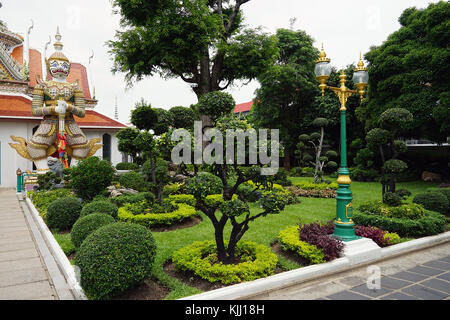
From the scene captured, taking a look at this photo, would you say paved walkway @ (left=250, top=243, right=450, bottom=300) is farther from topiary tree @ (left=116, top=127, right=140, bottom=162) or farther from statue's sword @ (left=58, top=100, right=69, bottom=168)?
statue's sword @ (left=58, top=100, right=69, bottom=168)

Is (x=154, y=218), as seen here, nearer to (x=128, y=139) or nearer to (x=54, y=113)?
(x=128, y=139)

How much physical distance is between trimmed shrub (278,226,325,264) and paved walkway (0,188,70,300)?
157 inches

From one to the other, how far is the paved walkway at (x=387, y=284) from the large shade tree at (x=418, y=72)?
1171 centimetres

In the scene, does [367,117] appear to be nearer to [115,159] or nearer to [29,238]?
[115,159]

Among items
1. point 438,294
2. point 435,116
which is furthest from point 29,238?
point 435,116

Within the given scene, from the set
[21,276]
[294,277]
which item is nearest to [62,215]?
[21,276]

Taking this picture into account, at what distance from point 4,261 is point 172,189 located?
6939mm

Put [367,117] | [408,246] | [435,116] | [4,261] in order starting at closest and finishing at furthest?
[4,261]
[408,246]
[435,116]
[367,117]

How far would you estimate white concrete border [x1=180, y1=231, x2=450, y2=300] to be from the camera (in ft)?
14.1

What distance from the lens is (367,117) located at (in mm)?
19766

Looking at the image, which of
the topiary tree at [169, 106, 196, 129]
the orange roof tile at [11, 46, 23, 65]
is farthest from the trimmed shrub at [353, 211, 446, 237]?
the orange roof tile at [11, 46, 23, 65]

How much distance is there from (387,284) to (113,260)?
4.37 meters

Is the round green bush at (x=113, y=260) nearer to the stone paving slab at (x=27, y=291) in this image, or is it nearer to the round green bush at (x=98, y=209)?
the stone paving slab at (x=27, y=291)

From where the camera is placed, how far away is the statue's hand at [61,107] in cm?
1510
